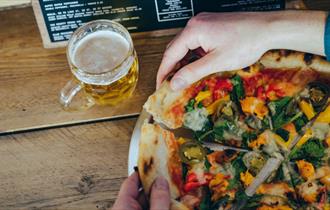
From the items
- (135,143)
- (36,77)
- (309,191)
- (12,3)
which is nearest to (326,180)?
(309,191)

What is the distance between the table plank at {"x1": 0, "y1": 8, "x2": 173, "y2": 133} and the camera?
51.4 inches

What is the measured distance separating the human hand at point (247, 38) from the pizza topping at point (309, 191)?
23cm

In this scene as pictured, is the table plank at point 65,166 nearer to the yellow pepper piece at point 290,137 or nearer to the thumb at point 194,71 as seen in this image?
the thumb at point 194,71

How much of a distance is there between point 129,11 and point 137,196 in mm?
428

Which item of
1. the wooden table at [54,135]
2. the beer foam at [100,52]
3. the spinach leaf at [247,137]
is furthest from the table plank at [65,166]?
the spinach leaf at [247,137]

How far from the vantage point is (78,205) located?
125cm

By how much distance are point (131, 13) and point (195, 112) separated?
0.93ft

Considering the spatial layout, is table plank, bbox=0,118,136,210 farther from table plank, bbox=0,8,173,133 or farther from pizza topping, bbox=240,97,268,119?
pizza topping, bbox=240,97,268,119

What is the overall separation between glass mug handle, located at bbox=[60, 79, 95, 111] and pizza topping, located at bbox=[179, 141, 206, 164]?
0.25 metres

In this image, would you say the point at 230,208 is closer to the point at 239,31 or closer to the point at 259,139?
the point at 259,139

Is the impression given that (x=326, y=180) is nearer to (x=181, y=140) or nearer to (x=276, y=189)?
(x=276, y=189)

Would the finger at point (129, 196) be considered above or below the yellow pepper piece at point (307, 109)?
below

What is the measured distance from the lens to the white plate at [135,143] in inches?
45.5

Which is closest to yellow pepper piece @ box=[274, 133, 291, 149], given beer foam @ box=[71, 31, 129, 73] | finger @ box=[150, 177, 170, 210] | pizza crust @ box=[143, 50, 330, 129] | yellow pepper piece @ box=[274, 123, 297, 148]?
yellow pepper piece @ box=[274, 123, 297, 148]
